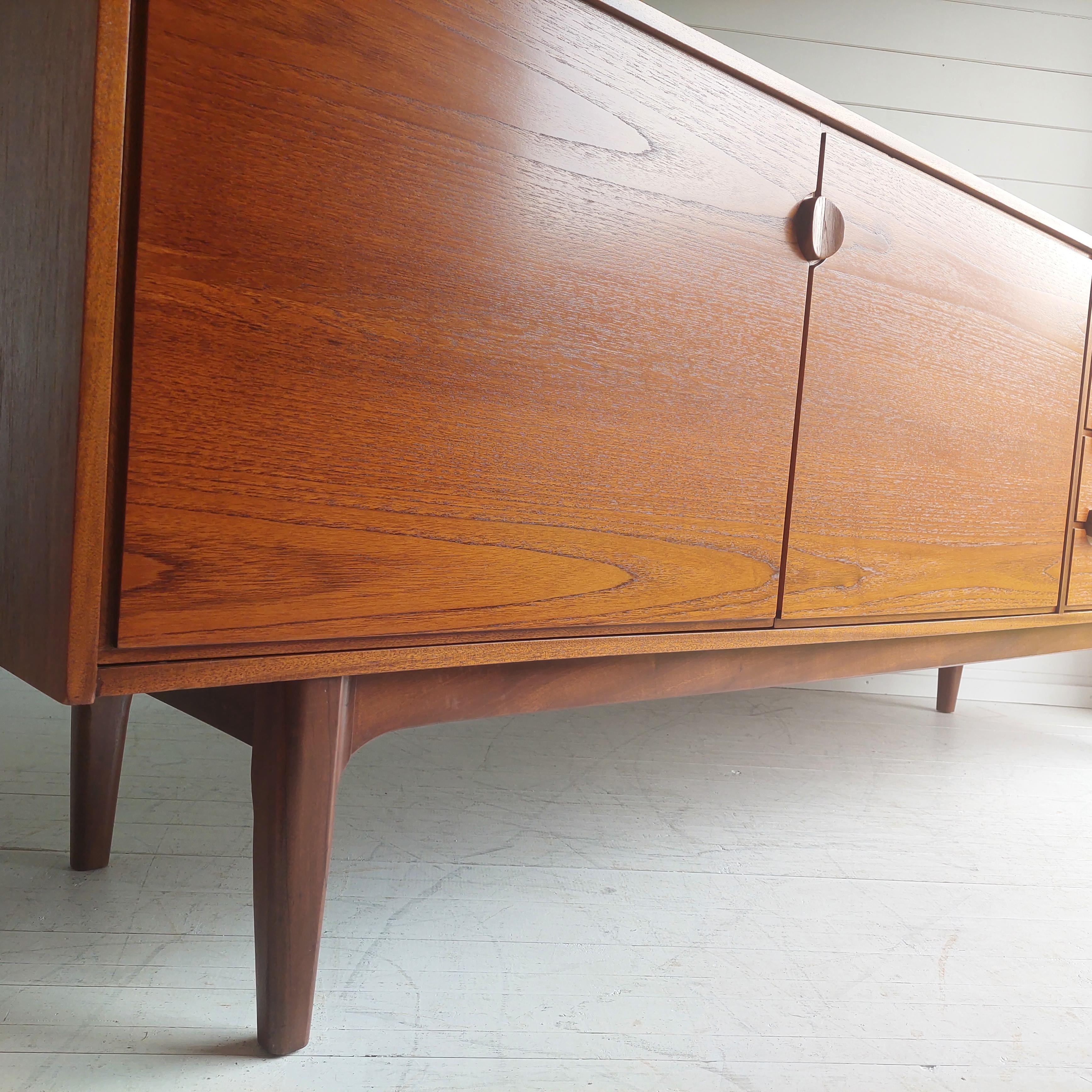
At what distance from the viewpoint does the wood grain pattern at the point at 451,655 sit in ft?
1.37

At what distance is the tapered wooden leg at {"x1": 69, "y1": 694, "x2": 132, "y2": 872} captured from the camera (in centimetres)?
67

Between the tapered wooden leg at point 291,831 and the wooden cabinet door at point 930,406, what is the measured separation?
0.35 meters

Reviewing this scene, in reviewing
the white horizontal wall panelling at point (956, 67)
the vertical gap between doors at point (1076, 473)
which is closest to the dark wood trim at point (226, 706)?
the vertical gap between doors at point (1076, 473)

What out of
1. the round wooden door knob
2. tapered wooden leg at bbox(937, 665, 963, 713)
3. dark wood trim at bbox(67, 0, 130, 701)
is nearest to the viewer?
dark wood trim at bbox(67, 0, 130, 701)

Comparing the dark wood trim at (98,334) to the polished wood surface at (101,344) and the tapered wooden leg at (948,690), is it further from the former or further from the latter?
the tapered wooden leg at (948,690)

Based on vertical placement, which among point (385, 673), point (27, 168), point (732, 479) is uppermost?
point (27, 168)

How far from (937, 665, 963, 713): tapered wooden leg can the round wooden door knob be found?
989 millimetres

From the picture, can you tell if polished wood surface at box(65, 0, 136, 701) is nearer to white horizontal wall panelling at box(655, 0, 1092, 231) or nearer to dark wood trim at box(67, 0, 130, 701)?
dark wood trim at box(67, 0, 130, 701)

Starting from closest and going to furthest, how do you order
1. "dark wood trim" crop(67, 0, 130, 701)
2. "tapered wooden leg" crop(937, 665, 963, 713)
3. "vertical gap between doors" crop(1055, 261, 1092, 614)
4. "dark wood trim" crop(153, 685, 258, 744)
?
"dark wood trim" crop(67, 0, 130, 701)
"dark wood trim" crop(153, 685, 258, 744)
"vertical gap between doors" crop(1055, 261, 1092, 614)
"tapered wooden leg" crop(937, 665, 963, 713)

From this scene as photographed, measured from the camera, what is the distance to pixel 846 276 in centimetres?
66

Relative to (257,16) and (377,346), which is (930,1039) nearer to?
(377,346)

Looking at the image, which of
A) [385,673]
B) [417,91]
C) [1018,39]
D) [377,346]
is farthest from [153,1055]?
[1018,39]

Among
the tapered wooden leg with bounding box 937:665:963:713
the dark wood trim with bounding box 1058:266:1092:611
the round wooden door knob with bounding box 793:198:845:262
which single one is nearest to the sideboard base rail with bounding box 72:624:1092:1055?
the round wooden door knob with bounding box 793:198:845:262

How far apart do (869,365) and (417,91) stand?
15.4 inches
